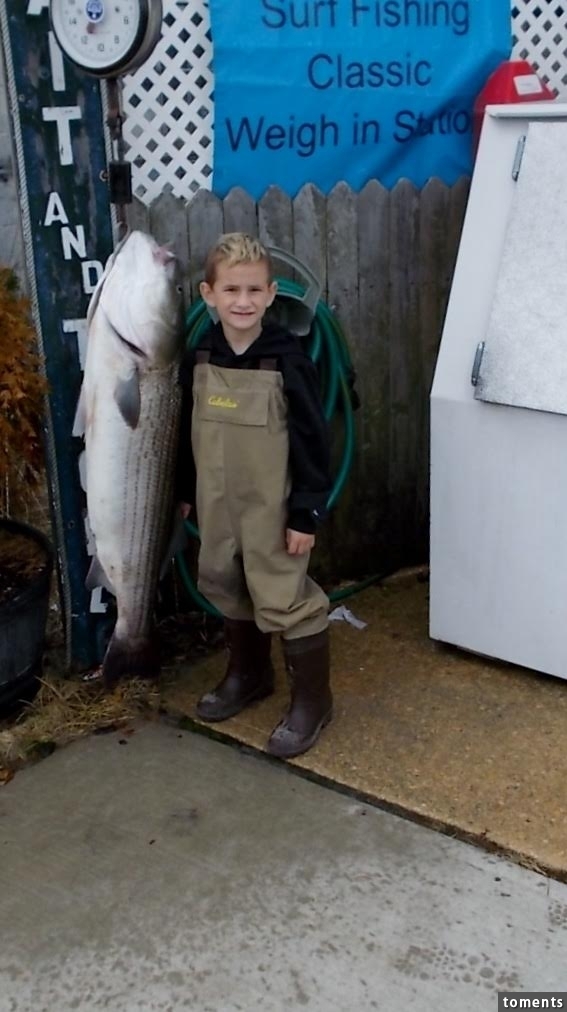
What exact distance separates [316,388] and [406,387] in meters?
1.49

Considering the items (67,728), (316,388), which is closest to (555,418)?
(316,388)

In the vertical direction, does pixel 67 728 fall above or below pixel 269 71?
below

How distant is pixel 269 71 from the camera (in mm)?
4008

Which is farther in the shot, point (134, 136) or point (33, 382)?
point (134, 136)

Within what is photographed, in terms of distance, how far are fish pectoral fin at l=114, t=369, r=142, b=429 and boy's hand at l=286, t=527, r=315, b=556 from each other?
57 centimetres

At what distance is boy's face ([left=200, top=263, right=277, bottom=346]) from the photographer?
316cm

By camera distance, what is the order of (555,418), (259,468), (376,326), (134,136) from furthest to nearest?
(376,326), (134,136), (555,418), (259,468)

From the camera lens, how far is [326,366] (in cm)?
428

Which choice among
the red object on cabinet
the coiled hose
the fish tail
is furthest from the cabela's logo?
the red object on cabinet

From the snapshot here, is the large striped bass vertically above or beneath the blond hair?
beneath

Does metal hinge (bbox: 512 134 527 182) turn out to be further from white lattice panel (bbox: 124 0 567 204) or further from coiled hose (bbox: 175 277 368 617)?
white lattice panel (bbox: 124 0 567 204)

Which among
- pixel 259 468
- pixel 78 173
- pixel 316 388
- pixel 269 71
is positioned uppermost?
pixel 269 71

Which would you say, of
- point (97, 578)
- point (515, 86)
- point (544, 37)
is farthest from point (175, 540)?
point (544, 37)

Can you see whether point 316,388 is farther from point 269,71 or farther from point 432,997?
point 432,997
